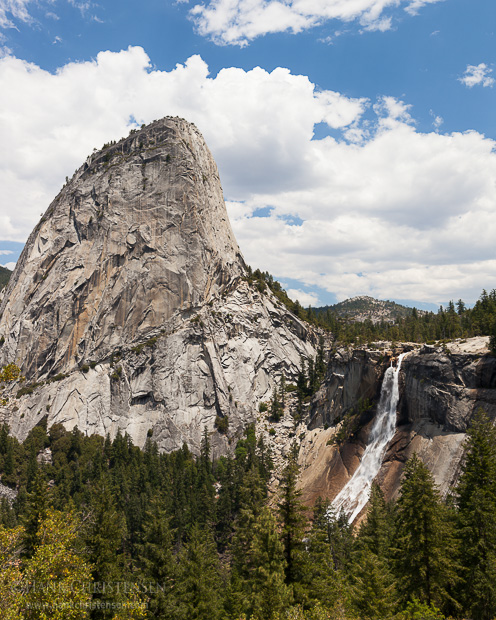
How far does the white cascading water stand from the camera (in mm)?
63344

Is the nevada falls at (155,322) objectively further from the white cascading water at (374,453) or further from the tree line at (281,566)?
→ the tree line at (281,566)

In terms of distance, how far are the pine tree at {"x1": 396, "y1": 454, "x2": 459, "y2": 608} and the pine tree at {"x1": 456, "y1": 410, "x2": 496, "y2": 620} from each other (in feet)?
3.01

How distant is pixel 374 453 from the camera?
68.4 m

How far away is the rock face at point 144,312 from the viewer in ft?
382

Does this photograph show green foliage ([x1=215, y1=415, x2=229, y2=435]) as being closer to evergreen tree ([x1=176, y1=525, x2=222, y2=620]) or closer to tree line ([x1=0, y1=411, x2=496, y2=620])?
tree line ([x1=0, y1=411, x2=496, y2=620])

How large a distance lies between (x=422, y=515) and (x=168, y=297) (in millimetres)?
111596

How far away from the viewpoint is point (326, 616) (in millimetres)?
17625

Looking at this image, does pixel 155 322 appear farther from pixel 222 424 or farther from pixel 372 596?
pixel 372 596

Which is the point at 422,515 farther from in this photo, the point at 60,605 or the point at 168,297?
the point at 168,297

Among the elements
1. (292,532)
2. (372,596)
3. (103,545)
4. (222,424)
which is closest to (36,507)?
(103,545)

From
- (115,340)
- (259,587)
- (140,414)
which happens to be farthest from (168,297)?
(259,587)

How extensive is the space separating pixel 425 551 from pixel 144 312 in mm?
113129

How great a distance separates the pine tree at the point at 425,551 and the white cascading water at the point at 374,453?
37926mm

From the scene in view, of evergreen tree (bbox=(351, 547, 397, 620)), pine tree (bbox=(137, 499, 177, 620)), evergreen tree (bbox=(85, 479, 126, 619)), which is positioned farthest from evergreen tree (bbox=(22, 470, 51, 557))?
evergreen tree (bbox=(351, 547, 397, 620))
